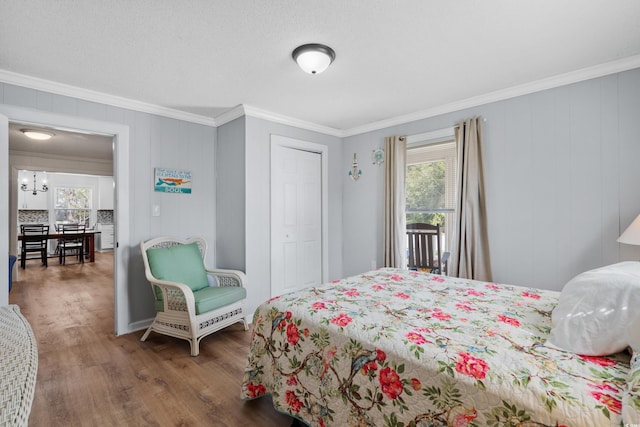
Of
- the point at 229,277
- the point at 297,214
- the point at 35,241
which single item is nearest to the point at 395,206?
the point at 297,214

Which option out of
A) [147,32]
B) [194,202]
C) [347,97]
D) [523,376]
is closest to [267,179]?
[194,202]

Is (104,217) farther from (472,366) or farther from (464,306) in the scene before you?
(472,366)

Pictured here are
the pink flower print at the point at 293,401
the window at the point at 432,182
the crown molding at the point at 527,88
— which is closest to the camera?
the pink flower print at the point at 293,401

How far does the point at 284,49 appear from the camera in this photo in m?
2.24

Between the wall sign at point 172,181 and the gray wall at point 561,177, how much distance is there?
312cm

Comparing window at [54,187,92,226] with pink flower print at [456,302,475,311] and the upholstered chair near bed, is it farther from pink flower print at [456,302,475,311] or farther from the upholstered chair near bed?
pink flower print at [456,302,475,311]

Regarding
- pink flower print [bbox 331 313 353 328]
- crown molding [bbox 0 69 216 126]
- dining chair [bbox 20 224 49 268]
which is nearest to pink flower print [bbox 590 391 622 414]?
pink flower print [bbox 331 313 353 328]

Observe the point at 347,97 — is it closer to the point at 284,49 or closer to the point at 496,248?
the point at 284,49

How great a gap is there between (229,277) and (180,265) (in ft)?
1.67

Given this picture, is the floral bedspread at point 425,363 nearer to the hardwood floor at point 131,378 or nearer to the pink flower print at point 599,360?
A: the pink flower print at point 599,360

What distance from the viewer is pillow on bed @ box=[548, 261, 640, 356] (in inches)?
43.7

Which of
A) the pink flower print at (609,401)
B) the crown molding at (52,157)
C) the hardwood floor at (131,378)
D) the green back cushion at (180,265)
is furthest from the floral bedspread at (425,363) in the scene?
the crown molding at (52,157)

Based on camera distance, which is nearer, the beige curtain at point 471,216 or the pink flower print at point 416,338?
the pink flower print at point 416,338

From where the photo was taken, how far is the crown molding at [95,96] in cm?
260
